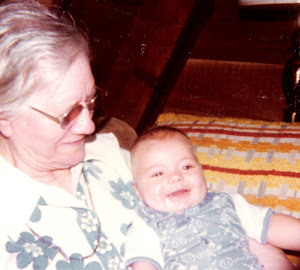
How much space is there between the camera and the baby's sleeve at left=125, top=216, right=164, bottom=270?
1381 mm

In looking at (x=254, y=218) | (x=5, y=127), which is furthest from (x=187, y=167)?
(x=5, y=127)

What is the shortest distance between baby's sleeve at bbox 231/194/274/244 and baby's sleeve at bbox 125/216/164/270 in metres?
0.36

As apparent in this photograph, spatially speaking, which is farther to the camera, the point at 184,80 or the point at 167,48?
the point at 184,80

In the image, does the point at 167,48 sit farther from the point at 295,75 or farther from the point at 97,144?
the point at 97,144

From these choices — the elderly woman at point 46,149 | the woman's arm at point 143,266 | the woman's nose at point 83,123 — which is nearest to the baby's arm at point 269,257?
the elderly woman at point 46,149

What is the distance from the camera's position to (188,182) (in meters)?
1.51

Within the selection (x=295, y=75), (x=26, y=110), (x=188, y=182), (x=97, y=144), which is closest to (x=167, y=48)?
(x=295, y=75)

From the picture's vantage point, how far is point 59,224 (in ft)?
4.45

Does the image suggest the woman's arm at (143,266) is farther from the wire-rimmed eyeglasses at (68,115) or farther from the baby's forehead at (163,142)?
the wire-rimmed eyeglasses at (68,115)

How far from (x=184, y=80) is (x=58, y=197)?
2.70 meters

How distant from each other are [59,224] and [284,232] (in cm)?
85

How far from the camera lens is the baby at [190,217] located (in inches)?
54.0

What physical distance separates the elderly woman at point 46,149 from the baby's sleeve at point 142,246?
15 millimetres

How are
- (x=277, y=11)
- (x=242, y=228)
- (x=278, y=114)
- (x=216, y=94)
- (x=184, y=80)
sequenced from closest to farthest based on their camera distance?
(x=242, y=228), (x=277, y=11), (x=278, y=114), (x=216, y=94), (x=184, y=80)
